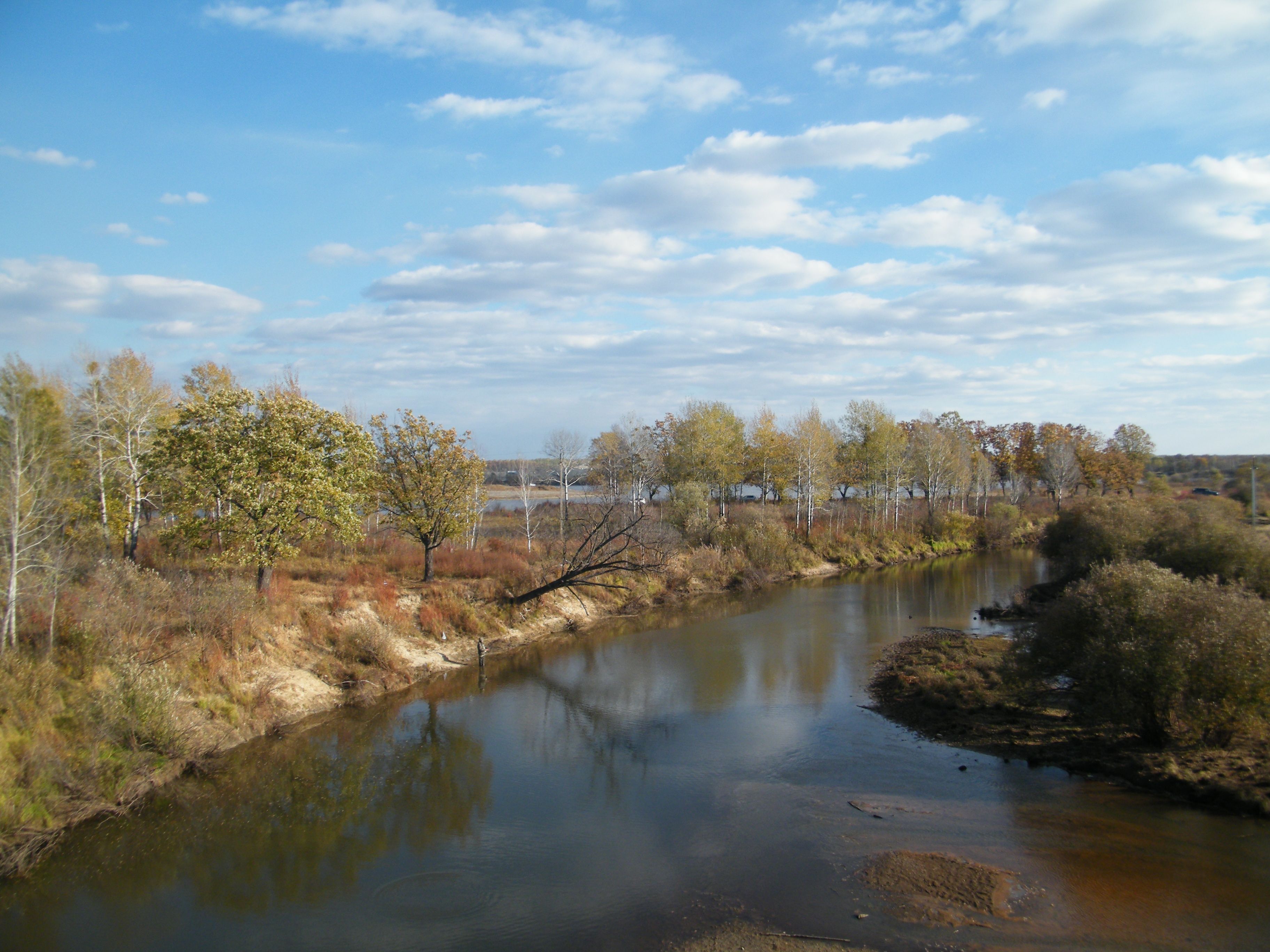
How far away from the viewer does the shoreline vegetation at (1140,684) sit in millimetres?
13594

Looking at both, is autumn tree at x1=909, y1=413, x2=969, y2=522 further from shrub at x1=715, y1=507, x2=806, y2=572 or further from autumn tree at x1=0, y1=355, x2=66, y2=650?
autumn tree at x1=0, y1=355, x2=66, y2=650

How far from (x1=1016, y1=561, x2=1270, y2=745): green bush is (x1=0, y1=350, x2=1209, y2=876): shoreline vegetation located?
15037 mm

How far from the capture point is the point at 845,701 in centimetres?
2081

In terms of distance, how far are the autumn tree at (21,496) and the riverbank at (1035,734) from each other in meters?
20.7

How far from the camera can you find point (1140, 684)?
47.2ft

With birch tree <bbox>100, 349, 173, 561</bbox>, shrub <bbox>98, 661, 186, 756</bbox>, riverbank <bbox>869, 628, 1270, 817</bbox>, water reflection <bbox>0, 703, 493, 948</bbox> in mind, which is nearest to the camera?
water reflection <bbox>0, 703, 493, 948</bbox>

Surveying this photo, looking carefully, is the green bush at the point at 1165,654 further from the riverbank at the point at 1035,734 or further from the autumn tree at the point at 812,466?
the autumn tree at the point at 812,466

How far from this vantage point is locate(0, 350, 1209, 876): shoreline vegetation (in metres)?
14.8

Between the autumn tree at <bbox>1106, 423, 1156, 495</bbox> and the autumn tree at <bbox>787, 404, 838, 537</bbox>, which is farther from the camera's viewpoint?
the autumn tree at <bbox>1106, 423, 1156, 495</bbox>

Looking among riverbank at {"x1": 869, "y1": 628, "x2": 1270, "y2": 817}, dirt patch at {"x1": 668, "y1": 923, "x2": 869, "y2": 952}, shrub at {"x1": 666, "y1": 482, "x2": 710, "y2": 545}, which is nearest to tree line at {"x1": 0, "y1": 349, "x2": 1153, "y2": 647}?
shrub at {"x1": 666, "y1": 482, "x2": 710, "y2": 545}

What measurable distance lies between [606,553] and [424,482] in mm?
9877

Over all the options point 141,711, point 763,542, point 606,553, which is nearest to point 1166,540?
point 606,553

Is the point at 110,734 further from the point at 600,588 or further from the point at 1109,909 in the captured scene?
the point at 600,588

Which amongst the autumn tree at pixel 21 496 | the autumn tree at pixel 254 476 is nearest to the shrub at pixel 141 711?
the autumn tree at pixel 21 496
